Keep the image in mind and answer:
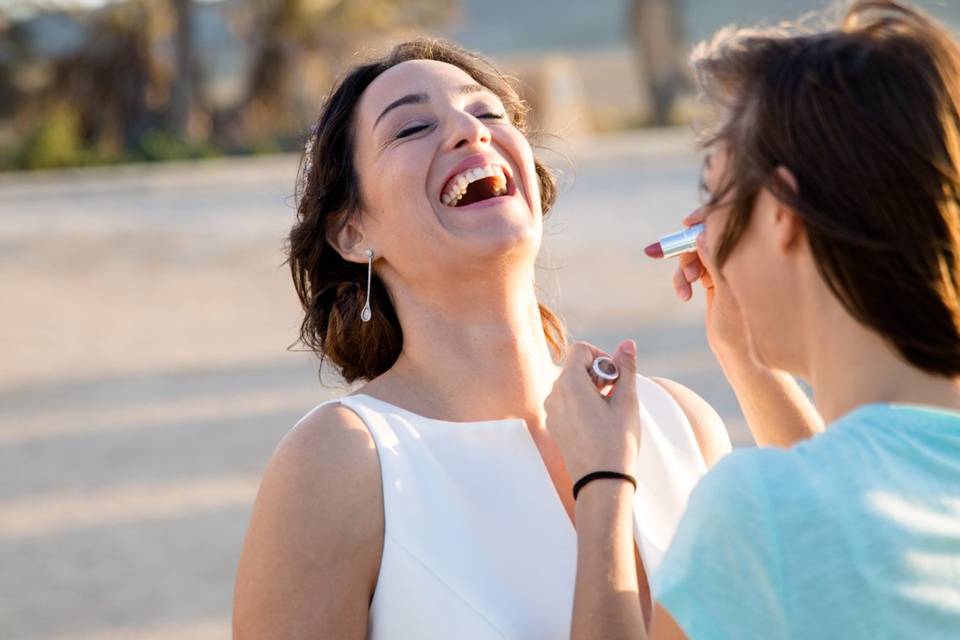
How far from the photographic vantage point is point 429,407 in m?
2.37

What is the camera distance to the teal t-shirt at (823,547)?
137 centimetres

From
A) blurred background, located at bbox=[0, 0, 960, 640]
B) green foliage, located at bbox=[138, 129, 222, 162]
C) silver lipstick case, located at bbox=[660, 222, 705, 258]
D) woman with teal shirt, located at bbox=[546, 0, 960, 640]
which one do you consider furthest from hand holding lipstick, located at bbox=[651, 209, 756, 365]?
green foliage, located at bbox=[138, 129, 222, 162]

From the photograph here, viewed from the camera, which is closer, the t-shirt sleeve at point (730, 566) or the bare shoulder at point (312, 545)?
the t-shirt sleeve at point (730, 566)

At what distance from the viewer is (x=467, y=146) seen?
2.50 m

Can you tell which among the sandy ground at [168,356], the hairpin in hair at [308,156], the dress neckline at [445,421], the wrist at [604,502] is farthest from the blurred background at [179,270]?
the dress neckline at [445,421]

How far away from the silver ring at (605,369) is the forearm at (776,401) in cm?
22

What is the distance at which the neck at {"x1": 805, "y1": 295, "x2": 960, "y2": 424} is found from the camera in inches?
58.9

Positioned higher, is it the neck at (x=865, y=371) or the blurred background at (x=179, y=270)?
the neck at (x=865, y=371)

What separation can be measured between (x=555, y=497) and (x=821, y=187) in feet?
3.30

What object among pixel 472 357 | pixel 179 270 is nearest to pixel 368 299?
pixel 472 357

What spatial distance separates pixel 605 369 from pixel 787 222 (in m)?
0.68

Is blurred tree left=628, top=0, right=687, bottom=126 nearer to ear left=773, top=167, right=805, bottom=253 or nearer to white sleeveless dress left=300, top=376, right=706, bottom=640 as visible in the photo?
white sleeveless dress left=300, top=376, right=706, bottom=640

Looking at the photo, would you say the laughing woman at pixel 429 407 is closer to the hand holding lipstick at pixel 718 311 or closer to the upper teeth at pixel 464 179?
the upper teeth at pixel 464 179

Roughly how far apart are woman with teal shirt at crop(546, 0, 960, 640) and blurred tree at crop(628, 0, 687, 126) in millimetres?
24298
